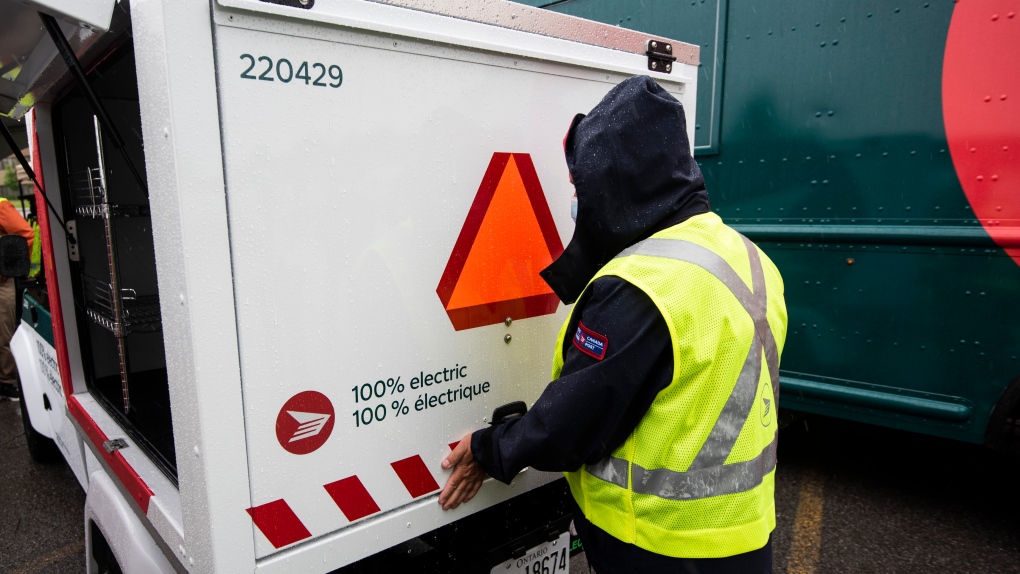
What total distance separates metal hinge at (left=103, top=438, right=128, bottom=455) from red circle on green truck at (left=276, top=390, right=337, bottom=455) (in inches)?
38.1

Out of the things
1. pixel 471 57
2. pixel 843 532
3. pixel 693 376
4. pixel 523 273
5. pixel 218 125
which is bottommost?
pixel 843 532

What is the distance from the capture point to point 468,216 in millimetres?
1553

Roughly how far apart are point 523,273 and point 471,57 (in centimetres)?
57

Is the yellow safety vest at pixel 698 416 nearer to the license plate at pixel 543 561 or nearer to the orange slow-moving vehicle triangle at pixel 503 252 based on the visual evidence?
the orange slow-moving vehicle triangle at pixel 503 252

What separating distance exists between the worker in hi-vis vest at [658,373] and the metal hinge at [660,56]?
596mm

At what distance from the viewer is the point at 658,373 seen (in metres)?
1.31

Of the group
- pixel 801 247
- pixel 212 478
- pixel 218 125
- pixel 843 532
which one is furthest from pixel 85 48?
pixel 843 532

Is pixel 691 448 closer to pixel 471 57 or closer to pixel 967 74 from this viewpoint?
pixel 471 57

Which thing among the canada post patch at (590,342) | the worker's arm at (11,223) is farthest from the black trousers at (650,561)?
the worker's arm at (11,223)

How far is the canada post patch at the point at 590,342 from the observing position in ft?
4.31

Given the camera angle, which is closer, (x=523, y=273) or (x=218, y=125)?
(x=218, y=125)

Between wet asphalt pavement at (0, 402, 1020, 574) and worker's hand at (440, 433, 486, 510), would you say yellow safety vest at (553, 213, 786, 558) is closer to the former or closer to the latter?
worker's hand at (440, 433, 486, 510)

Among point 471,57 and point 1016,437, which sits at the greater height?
point 471,57

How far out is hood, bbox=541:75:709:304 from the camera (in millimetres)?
1358
